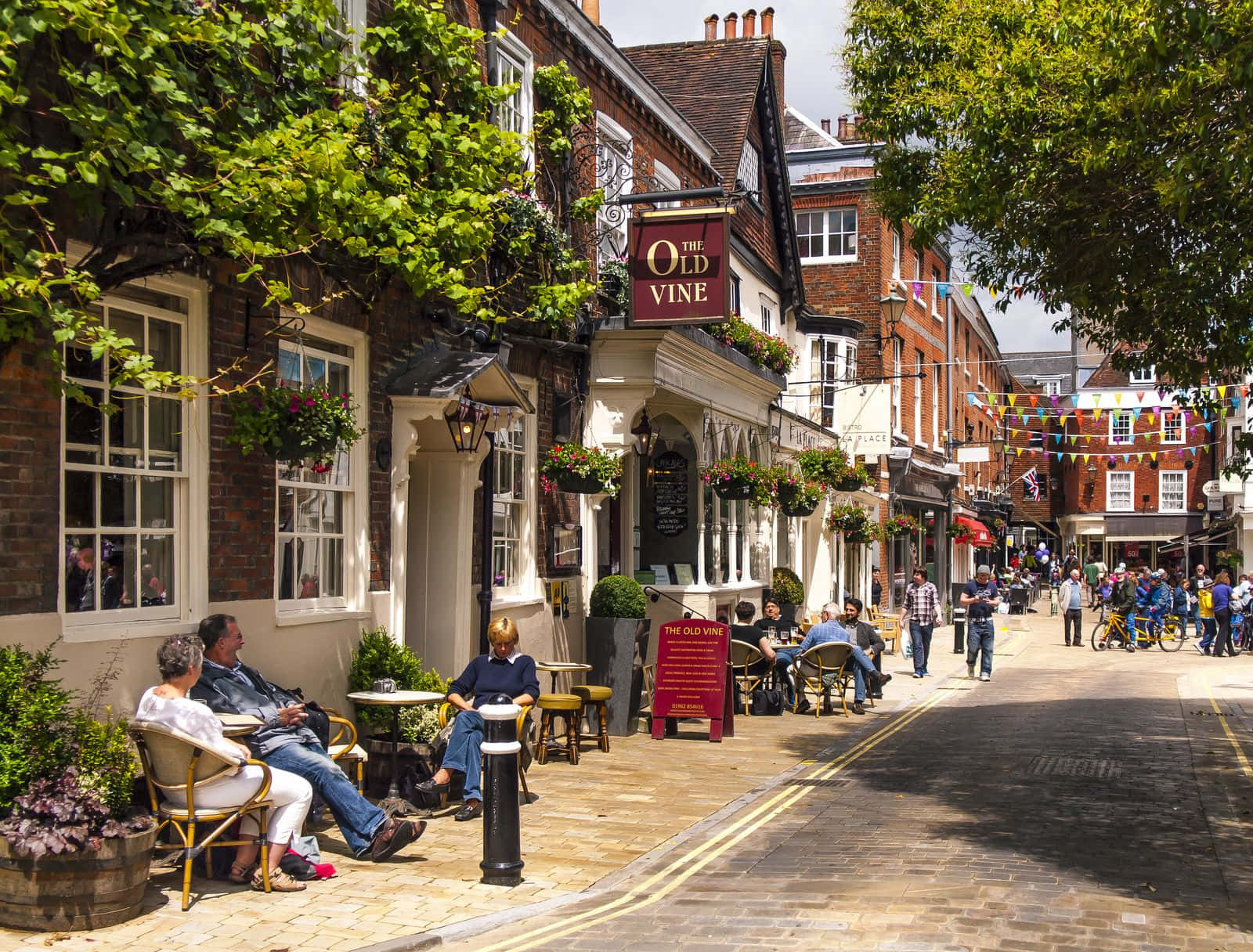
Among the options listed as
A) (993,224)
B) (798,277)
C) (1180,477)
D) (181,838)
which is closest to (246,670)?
(181,838)

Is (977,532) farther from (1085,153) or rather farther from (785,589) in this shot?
(1085,153)

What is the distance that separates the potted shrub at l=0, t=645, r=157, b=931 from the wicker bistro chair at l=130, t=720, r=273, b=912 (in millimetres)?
225

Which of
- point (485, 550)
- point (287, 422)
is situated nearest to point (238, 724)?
point (287, 422)

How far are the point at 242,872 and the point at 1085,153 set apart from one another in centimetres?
729

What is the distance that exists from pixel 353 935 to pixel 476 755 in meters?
2.96

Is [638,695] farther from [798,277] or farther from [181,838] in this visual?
[798,277]

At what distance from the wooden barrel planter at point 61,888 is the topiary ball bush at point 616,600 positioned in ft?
25.7

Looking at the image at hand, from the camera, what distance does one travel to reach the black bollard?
7168 mm

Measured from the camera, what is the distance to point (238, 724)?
7195 millimetres

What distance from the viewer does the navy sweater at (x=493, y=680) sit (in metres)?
9.32

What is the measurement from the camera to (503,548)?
12977mm

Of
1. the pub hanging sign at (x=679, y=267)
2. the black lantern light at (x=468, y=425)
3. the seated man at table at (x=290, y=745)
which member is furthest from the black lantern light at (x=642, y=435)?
the seated man at table at (x=290, y=745)

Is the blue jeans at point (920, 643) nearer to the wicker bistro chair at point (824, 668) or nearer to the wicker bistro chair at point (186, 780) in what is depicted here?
the wicker bistro chair at point (824, 668)

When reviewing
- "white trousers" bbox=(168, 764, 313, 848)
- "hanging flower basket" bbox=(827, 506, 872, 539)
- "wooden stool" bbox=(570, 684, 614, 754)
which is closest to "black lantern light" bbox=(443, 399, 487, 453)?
"wooden stool" bbox=(570, 684, 614, 754)
